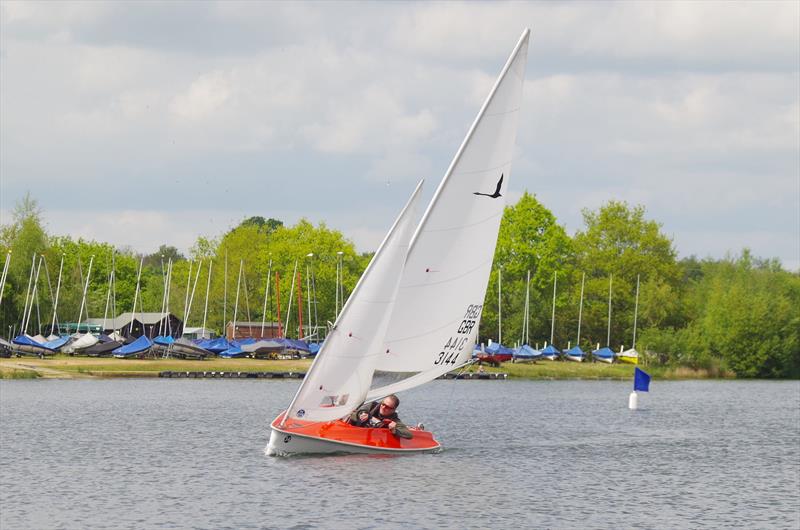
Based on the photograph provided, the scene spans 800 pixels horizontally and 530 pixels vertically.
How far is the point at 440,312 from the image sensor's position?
4462cm

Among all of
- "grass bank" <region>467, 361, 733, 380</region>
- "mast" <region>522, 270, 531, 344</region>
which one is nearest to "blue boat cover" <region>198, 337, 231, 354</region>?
"grass bank" <region>467, 361, 733, 380</region>

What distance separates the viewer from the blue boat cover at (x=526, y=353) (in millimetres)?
139000

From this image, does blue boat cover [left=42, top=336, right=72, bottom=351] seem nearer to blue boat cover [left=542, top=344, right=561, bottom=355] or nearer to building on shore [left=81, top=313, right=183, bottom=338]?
building on shore [left=81, top=313, right=183, bottom=338]

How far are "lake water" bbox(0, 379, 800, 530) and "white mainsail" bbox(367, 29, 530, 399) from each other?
4.82 metres

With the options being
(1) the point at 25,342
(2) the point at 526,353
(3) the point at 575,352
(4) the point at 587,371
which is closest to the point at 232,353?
(1) the point at 25,342

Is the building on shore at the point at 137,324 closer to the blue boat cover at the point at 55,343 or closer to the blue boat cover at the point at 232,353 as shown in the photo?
the blue boat cover at the point at 232,353

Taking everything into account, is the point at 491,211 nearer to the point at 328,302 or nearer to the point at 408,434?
the point at 408,434

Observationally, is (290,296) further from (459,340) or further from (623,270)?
(459,340)

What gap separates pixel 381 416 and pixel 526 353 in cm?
9461

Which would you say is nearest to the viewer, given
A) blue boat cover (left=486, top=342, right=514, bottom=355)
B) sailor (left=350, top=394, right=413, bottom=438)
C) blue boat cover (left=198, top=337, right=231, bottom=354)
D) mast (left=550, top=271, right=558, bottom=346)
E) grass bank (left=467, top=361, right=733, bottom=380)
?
sailor (left=350, top=394, right=413, bottom=438)

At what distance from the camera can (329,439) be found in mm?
45344

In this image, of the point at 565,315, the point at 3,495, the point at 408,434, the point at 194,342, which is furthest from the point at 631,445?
the point at 565,315

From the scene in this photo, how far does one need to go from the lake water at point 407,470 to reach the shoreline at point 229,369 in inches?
852

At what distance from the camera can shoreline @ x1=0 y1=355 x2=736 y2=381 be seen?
108m
